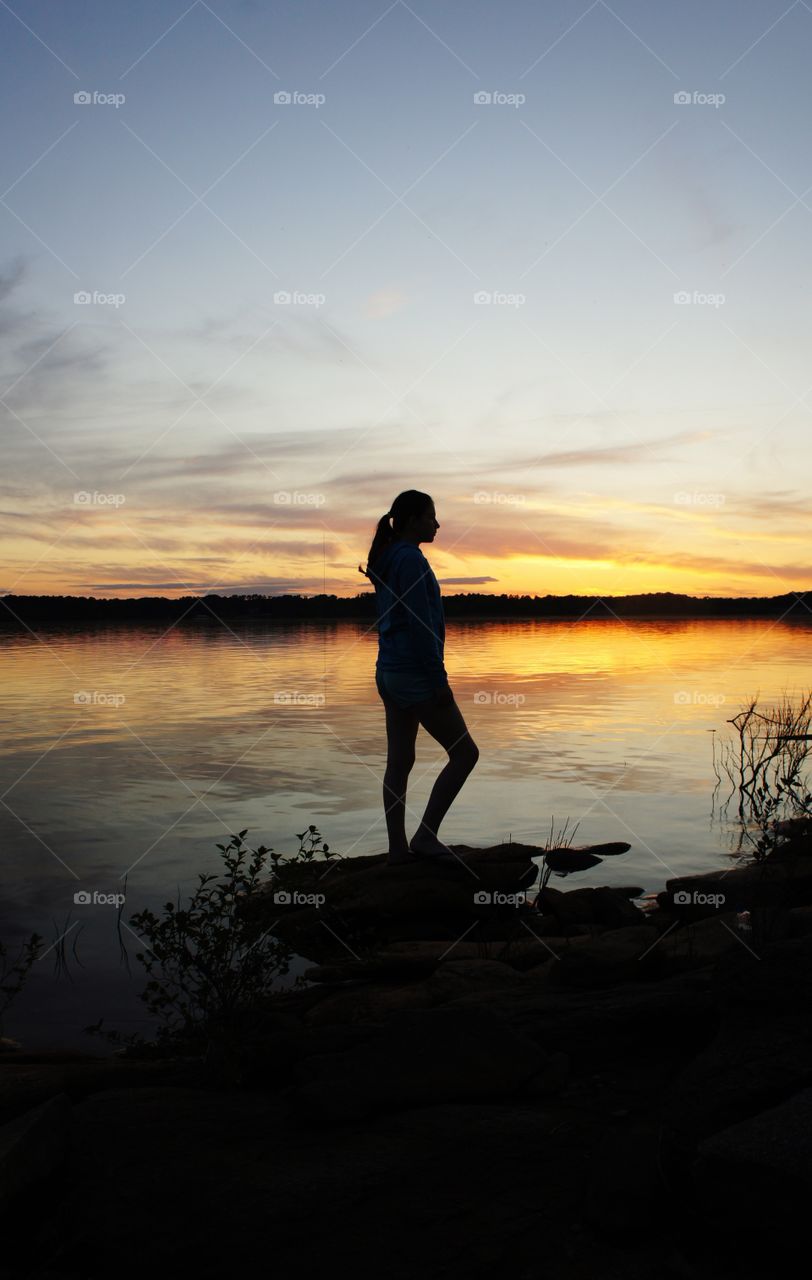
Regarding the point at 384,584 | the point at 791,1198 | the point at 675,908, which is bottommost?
the point at 675,908

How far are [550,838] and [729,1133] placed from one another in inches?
304

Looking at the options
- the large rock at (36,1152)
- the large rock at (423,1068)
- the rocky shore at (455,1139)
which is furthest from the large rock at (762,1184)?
the large rock at (36,1152)

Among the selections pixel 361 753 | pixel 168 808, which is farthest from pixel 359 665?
pixel 168 808

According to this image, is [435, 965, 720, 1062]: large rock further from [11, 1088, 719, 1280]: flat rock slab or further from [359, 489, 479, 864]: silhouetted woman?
[359, 489, 479, 864]: silhouetted woman

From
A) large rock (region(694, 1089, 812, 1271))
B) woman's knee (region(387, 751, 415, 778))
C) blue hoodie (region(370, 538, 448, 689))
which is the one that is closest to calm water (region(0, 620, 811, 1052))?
woman's knee (region(387, 751, 415, 778))

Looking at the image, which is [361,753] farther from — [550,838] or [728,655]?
[728,655]

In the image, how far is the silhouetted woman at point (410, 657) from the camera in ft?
25.7

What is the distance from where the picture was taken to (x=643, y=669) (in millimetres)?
32438

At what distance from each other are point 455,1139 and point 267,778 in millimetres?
10618

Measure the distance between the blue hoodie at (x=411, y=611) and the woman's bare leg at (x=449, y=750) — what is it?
0.72 feet

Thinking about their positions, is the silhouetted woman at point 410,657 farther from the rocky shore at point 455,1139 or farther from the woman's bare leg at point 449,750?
the rocky shore at point 455,1139

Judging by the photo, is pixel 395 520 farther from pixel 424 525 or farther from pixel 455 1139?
pixel 455 1139

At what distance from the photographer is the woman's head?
8.02 metres

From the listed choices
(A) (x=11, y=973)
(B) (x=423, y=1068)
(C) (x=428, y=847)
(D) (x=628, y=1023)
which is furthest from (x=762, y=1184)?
(C) (x=428, y=847)
